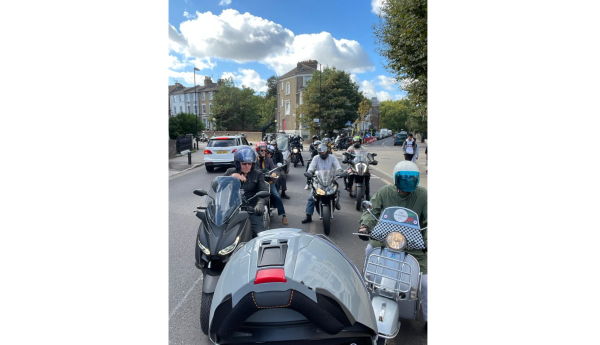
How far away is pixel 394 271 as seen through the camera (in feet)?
7.74

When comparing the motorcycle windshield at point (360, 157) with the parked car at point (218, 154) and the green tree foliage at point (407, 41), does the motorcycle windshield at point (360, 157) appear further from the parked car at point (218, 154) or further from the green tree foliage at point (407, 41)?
the parked car at point (218, 154)

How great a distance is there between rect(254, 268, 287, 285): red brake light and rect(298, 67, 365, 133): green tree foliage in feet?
115

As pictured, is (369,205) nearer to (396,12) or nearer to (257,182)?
(257,182)

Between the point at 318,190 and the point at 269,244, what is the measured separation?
12.9ft

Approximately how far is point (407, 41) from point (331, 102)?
3022cm

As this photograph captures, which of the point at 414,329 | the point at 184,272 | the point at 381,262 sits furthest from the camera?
the point at 184,272

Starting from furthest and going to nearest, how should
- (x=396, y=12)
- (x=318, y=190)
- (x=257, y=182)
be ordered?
1. (x=396, y=12)
2. (x=318, y=190)
3. (x=257, y=182)

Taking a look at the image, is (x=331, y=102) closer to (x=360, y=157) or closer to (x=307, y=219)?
(x=360, y=157)

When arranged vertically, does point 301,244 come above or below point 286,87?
below

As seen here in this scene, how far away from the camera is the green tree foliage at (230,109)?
50625 mm

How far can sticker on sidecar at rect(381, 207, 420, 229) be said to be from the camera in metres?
2.46

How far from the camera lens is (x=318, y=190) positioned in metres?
5.49

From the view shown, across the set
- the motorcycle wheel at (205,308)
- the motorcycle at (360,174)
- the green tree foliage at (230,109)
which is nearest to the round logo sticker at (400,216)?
the motorcycle wheel at (205,308)
